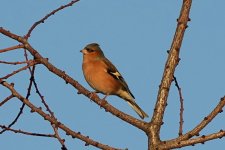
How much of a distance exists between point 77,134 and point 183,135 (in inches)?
36.8

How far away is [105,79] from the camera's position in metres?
9.80

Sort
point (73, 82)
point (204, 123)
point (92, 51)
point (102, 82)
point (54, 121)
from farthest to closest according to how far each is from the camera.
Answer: point (92, 51), point (102, 82), point (73, 82), point (204, 123), point (54, 121)

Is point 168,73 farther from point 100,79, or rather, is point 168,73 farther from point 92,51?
point 92,51

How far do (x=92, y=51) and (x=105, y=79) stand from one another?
3.38 feet

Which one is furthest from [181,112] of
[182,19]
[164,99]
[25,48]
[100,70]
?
[100,70]

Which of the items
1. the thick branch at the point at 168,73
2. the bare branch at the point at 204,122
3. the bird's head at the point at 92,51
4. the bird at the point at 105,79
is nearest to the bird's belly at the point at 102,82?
the bird at the point at 105,79

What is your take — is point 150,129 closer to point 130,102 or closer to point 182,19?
point 182,19

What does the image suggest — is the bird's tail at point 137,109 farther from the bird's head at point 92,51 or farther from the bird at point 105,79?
the bird's head at point 92,51

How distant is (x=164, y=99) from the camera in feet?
14.6

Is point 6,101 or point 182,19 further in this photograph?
point 182,19

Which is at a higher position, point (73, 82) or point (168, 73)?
point (73, 82)

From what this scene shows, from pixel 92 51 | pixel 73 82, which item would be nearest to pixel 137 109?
pixel 92 51

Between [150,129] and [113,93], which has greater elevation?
[113,93]

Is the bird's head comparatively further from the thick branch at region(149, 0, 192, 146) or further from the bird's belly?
the thick branch at region(149, 0, 192, 146)
